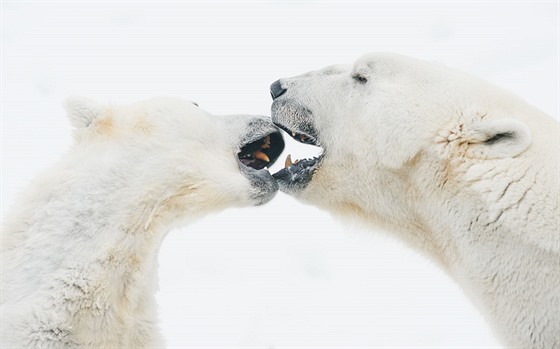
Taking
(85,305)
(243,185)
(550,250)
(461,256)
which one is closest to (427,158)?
(461,256)

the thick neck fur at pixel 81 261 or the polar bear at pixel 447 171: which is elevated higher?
the polar bear at pixel 447 171

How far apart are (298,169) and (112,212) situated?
1.25m

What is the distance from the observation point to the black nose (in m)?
5.20

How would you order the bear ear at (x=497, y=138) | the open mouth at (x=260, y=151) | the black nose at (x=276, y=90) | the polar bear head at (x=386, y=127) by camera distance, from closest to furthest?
the bear ear at (x=497, y=138)
the polar bear head at (x=386, y=127)
the black nose at (x=276, y=90)
the open mouth at (x=260, y=151)

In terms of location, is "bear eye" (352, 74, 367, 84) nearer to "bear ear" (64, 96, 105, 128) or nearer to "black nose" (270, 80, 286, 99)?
"black nose" (270, 80, 286, 99)

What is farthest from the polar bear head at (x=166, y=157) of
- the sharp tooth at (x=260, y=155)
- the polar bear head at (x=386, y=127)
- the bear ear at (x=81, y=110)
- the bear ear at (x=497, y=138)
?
the bear ear at (x=497, y=138)

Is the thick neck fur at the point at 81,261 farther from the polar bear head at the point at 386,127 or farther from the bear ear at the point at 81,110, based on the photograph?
the polar bear head at the point at 386,127

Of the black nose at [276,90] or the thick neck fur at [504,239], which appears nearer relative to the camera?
Result: the thick neck fur at [504,239]

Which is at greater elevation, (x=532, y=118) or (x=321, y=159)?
(x=532, y=118)

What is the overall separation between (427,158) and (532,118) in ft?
2.00

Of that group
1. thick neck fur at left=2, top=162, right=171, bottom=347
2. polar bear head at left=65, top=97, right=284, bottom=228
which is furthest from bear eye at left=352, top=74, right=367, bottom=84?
thick neck fur at left=2, top=162, right=171, bottom=347

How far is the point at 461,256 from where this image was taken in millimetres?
4188

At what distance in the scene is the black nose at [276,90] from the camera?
17.1 ft

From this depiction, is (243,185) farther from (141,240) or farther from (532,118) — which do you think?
(532,118)
